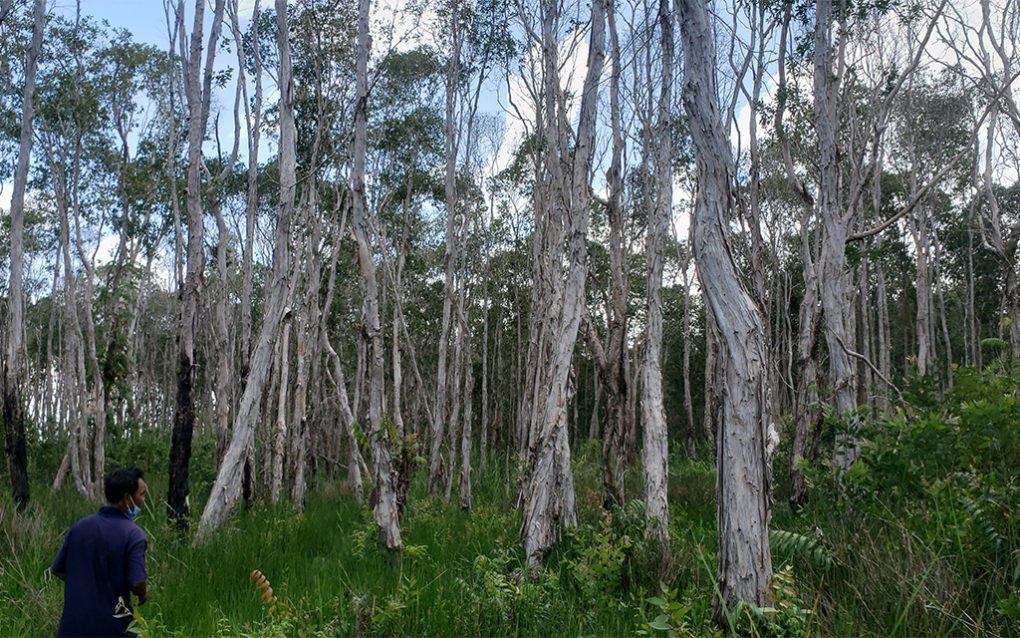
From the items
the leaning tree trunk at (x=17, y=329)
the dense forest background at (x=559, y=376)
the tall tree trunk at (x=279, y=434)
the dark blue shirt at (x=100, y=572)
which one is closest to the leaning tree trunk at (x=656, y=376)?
the dense forest background at (x=559, y=376)

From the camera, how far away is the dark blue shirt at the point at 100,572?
4188 mm

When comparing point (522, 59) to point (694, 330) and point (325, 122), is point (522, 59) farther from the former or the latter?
point (694, 330)

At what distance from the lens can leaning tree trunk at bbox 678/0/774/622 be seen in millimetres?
3996

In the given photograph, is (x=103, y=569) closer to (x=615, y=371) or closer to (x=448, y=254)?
(x=615, y=371)

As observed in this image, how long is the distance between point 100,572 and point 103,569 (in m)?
0.02

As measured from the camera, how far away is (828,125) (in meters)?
9.84

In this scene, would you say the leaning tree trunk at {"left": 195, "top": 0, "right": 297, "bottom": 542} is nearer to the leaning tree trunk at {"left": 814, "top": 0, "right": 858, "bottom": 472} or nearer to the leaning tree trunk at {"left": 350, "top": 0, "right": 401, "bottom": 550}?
the leaning tree trunk at {"left": 350, "top": 0, "right": 401, "bottom": 550}

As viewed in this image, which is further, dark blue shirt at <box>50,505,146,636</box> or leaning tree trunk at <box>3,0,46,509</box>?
leaning tree trunk at <box>3,0,46,509</box>

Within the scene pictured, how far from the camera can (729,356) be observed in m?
4.26

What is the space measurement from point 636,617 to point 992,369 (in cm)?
377

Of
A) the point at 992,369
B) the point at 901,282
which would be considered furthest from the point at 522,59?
the point at 901,282

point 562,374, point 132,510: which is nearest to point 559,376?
point 562,374

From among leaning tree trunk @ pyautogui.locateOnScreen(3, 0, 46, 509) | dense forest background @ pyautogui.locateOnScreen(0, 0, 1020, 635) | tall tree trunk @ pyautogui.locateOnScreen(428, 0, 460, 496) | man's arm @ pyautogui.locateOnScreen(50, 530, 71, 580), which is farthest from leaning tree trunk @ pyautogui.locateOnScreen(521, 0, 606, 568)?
leaning tree trunk @ pyautogui.locateOnScreen(3, 0, 46, 509)

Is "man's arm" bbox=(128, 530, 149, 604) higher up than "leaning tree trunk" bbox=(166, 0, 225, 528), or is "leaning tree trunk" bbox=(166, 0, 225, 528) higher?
"leaning tree trunk" bbox=(166, 0, 225, 528)
